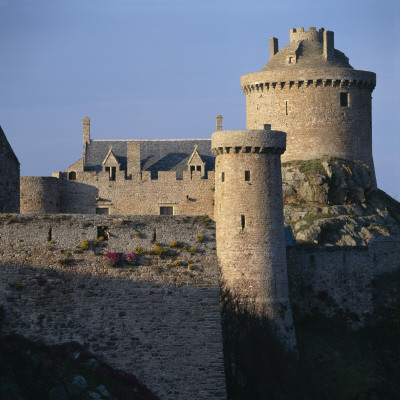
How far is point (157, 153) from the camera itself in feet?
220

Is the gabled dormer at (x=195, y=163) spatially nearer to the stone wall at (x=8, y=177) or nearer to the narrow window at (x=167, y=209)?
the narrow window at (x=167, y=209)

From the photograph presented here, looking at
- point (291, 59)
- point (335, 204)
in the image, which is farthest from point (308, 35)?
point (335, 204)

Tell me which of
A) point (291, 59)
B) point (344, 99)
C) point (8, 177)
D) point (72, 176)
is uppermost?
point (291, 59)

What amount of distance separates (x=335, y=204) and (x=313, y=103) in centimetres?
794

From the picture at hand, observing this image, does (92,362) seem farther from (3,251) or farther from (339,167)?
(339,167)

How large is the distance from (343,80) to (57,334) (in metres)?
42.7

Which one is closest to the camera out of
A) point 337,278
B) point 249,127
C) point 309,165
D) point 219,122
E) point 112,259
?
point 112,259

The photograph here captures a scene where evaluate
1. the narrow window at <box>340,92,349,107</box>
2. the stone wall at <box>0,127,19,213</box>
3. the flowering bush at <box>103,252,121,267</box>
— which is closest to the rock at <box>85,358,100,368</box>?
the flowering bush at <box>103,252,121,267</box>

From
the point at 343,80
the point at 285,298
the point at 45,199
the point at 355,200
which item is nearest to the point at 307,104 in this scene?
the point at 343,80

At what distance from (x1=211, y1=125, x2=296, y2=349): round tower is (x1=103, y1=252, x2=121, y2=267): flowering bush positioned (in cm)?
1186

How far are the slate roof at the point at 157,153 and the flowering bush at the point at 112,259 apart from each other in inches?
1171

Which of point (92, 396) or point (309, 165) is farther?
point (309, 165)

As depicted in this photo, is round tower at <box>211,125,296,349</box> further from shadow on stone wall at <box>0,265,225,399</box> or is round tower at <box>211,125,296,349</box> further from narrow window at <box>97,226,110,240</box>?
narrow window at <box>97,226,110,240</box>

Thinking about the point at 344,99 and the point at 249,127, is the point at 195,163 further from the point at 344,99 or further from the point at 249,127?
the point at 344,99
